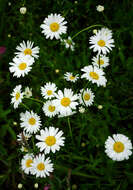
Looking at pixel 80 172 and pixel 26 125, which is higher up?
pixel 26 125

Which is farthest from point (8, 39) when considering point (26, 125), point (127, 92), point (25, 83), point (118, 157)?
point (118, 157)

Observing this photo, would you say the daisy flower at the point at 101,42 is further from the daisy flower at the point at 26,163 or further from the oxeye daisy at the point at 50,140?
the daisy flower at the point at 26,163

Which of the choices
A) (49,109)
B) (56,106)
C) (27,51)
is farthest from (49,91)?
(27,51)

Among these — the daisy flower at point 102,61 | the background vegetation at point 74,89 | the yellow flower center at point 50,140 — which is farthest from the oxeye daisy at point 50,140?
the daisy flower at point 102,61

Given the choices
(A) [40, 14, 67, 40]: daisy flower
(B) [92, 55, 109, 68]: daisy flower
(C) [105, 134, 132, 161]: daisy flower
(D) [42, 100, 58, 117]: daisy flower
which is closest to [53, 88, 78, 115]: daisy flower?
(D) [42, 100, 58, 117]: daisy flower

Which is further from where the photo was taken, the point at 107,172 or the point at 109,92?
the point at 109,92

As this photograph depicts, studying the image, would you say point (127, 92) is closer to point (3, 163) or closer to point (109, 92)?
point (109, 92)

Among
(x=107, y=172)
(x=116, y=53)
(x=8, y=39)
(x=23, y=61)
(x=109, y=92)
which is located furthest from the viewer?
(x=8, y=39)
